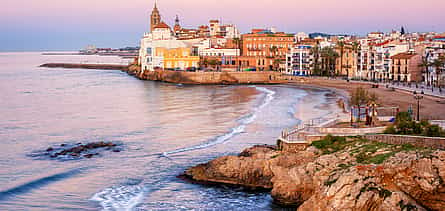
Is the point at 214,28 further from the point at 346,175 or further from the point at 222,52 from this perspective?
the point at 346,175

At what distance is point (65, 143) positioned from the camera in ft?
110

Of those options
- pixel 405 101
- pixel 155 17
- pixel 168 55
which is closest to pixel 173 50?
pixel 168 55

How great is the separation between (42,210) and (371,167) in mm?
11242

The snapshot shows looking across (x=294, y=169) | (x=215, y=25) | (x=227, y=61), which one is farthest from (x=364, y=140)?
(x=215, y=25)

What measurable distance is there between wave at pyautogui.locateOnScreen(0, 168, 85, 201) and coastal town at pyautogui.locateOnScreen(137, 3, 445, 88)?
150ft

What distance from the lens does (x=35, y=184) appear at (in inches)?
955

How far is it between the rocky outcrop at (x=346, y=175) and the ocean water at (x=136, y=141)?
3.15 ft

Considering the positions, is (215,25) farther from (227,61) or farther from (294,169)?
(294,169)

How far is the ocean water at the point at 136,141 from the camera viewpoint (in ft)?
70.7

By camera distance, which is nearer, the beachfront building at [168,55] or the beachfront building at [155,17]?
the beachfront building at [168,55]

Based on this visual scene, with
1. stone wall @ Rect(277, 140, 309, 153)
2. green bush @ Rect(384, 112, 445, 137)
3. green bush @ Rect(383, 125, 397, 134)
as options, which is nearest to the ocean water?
stone wall @ Rect(277, 140, 309, 153)

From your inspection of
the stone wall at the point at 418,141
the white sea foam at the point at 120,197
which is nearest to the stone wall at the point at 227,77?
the white sea foam at the point at 120,197

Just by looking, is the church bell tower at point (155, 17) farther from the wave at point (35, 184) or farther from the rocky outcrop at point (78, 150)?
the wave at point (35, 184)

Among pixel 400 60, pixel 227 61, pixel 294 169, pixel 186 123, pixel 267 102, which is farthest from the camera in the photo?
pixel 227 61
